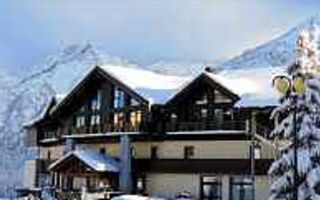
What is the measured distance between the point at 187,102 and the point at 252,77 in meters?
5.21

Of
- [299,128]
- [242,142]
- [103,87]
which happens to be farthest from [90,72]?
[299,128]

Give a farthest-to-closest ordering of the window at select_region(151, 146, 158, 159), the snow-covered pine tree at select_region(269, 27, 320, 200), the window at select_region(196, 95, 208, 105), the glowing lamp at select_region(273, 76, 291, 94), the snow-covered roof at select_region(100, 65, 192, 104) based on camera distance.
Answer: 1. the window at select_region(151, 146, 158, 159)
2. the snow-covered roof at select_region(100, 65, 192, 104)
3. the window at select_region(196, 95, 208, 105)
4. the snow-covered pine tree at select_region(269, 27, 320, 200)
5. the glowing lamp at select_region(273, 76, 291, 94)

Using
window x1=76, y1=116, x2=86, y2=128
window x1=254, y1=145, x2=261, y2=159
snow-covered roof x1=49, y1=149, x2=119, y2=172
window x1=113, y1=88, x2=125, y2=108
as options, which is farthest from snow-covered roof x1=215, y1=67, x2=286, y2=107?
window x1=76, y1=116, x2=86, y2=128

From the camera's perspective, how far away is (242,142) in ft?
168

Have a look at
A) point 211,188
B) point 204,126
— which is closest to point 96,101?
point 204,126

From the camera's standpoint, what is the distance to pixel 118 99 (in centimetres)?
5856

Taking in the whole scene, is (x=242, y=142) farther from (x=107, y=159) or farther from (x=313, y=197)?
(x=313, y=197)

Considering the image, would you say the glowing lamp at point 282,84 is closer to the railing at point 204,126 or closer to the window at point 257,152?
the railing at point 204,126

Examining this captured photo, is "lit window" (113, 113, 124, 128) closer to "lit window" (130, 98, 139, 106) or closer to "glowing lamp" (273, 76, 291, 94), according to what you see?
"lit window" (130, 98, 139, 106)

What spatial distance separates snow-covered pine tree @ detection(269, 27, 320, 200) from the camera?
3428cm

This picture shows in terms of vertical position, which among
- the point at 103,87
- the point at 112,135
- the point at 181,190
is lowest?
the point at 181,190

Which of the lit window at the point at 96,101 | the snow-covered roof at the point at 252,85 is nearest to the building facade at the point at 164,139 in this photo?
the lit window at the point at 96,101

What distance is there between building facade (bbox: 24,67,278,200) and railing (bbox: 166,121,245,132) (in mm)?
67

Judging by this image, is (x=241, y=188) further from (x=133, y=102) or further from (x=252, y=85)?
(x=133, y=102)
